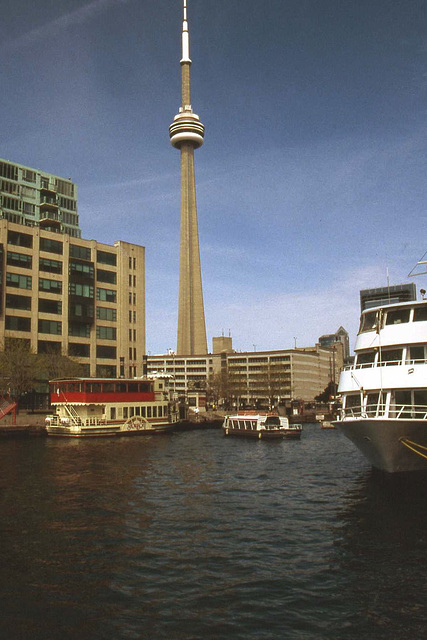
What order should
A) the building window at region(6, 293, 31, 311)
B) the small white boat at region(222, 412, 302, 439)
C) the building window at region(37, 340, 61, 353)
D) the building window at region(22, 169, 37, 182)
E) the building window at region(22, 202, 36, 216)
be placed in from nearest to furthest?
the small white boat at region(222, 412, 302, 439), the building window at region(6, 293, 31, 311), the building window at region(37, 340, 61, 353), the building window at region(22, 202, 36, 216), the building window at region(22, 169, 37, 182)

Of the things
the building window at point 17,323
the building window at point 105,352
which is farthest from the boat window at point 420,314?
the building window at point 105,352

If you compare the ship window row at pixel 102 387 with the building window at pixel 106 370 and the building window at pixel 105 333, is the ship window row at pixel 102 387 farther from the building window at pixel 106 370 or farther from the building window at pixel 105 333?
the building window at pixel 105 333

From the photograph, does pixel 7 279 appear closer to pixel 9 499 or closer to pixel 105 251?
pixel 105 251

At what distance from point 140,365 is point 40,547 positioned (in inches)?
3694

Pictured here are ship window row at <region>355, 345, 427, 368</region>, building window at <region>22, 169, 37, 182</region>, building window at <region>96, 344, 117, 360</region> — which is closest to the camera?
ship window row at <region>355, 345, 427, 368</region>

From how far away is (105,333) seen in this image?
109 m

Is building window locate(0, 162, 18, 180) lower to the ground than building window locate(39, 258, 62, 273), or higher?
higher

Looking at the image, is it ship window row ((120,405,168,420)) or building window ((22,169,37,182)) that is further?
building window ((22,169,37,182))

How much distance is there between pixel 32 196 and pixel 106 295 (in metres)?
60.8

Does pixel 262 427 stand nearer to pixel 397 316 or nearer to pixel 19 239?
pixel 397 316

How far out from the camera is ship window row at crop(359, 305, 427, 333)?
3262 centimetres

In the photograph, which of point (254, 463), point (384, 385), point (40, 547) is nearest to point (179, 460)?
point (254, 463)

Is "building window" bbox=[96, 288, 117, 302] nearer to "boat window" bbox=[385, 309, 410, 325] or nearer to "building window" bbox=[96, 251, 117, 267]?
"building window" bbox=[96, 251, 117, 267]

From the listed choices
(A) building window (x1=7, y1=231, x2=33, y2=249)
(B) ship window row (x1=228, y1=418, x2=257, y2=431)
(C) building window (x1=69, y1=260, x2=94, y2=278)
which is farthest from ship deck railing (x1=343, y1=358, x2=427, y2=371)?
(C) building window (x1=69, y1=260, x2=94, y2=278)
